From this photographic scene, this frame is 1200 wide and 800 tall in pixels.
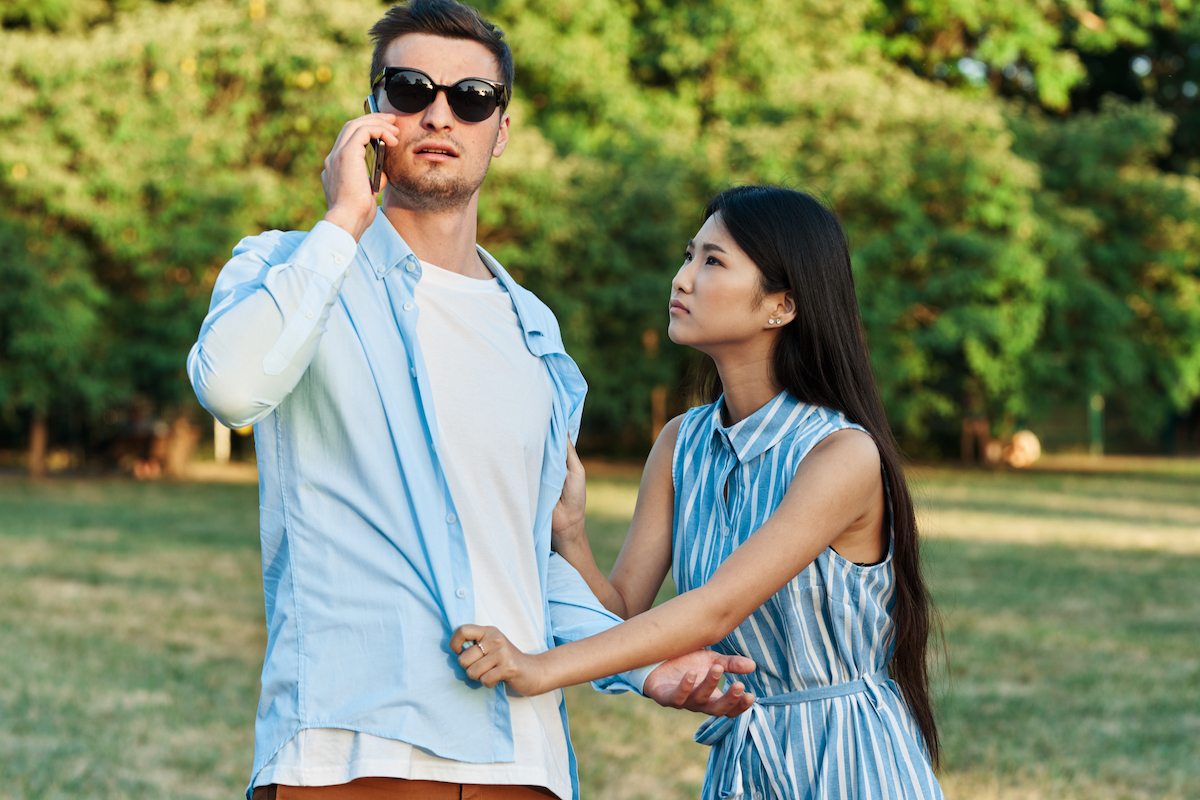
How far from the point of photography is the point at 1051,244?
808 inches

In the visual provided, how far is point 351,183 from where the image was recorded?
80.1 inches

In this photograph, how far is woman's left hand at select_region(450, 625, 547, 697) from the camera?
1.94 meters

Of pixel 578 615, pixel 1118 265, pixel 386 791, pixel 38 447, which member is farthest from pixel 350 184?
pixel 1118 265

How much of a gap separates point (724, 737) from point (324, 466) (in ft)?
3.37

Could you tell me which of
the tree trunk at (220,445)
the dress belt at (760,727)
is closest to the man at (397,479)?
the dress belt at (760,727)

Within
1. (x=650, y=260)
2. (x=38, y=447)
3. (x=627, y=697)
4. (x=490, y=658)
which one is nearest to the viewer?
(x=490, y=658)

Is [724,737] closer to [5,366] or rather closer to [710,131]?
[5,366]

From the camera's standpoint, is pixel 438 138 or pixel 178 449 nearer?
pixel 438 138

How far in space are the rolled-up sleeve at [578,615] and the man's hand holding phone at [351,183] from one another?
0.81 metres

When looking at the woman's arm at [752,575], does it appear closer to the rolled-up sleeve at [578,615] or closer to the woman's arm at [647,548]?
the rolled-up sleeve at [578,615]

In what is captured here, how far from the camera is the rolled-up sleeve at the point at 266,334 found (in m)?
1.83

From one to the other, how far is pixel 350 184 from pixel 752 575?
1011mm

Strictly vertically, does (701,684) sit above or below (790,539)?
below

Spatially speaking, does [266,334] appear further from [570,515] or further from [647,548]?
[647,548]
